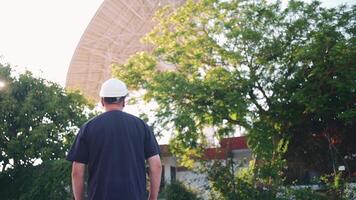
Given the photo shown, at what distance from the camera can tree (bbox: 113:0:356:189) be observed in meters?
15.8

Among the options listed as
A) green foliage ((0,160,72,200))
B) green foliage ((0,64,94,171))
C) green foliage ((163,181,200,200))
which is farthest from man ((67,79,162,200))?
green foliage ((0,64,94,171))

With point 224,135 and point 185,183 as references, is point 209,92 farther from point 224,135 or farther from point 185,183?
point 185,183

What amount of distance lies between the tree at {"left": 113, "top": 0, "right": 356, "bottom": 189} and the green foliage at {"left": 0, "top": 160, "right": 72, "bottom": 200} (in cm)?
Result: 568

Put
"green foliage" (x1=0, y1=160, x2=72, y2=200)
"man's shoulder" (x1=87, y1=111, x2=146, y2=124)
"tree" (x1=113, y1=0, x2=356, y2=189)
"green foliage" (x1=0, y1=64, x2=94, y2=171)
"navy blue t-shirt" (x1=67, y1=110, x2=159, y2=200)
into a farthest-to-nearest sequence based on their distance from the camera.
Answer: "green foliage" (x1=0, y1=64, x2=94, y2=171)
"green foliage" (x1=0, y1=160, x2=72, y2=200)
"tree" (x1=113, y1=0, x2=356, y2=189)
"man's shoulder" (x1=87, y1=111, x2=146, y2=124)
"navy blue t-shirt" (x1=67, y1=110, x2=159, y2=200)

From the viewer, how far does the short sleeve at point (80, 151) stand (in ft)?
12.4

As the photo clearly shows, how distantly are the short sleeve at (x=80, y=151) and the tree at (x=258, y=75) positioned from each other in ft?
37.5

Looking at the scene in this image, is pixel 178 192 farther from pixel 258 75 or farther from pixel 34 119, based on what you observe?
pixel 34 119

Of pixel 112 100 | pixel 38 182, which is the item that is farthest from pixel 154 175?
pixel 38 182

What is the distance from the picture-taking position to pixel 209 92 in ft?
54.2

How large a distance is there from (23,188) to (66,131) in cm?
488

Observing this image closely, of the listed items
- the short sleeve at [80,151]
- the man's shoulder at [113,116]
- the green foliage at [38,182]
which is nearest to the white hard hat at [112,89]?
the man's shoulder at [113,116]

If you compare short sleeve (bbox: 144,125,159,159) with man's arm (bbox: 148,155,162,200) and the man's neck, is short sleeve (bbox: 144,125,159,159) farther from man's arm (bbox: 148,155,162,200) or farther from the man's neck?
the man's neck

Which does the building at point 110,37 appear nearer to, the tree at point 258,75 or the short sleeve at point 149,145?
the tree at point 258,75

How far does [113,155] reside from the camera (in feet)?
12.3
